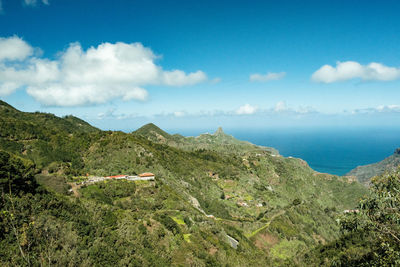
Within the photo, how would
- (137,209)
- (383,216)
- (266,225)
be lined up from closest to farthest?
(383,216)
(137,209)
(266,225)

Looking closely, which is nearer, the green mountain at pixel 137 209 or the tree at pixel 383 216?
the tree at pixel 383 216

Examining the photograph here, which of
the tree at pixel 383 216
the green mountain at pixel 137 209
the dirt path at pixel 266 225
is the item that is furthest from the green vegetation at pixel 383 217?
the dirt path at pixel 266 225

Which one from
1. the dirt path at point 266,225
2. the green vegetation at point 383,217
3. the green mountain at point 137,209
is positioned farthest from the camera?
the dirt path at point 266,225

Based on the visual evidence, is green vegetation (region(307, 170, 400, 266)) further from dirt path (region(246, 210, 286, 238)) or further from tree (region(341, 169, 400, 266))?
dirt path (region(246, 210, 286, 238))

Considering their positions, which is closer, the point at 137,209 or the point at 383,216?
the point at 383,216

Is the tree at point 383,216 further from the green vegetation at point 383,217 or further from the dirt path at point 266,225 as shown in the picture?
the dirt path at point 266,225

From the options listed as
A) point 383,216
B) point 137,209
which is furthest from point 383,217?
point 137,209

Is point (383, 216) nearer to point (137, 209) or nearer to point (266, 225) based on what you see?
point (137, 209)

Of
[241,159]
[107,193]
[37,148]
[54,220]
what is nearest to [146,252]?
[54,220]

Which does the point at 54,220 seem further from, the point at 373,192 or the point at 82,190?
the point at 373,192
